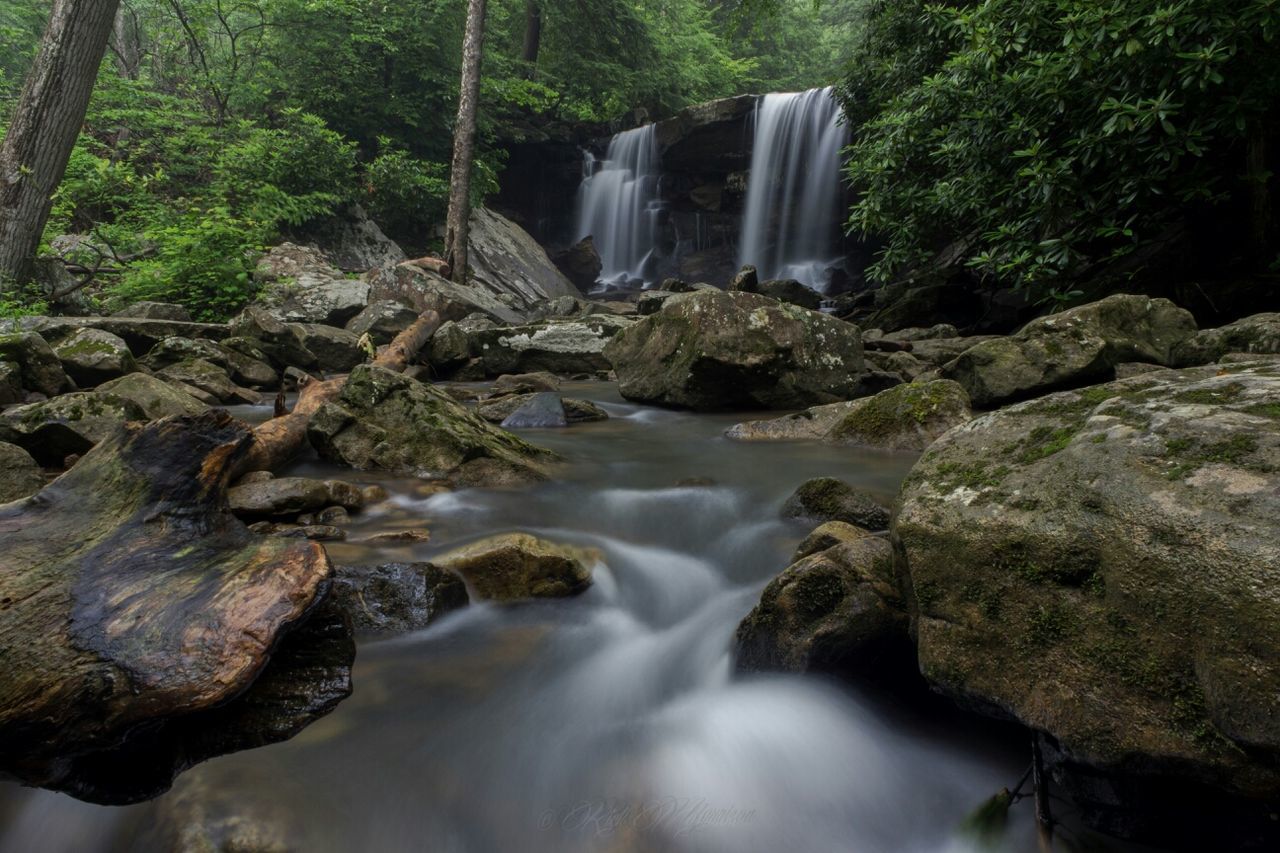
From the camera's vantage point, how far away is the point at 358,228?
15266mm

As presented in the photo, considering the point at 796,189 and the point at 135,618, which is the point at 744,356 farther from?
the point at 796,189

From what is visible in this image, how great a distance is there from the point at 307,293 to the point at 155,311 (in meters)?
2.15

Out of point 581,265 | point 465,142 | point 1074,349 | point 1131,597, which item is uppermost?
point 465,142

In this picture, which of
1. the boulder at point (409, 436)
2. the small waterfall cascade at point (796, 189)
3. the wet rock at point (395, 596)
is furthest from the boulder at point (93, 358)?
the small waterfall cascade at point (796, 189)

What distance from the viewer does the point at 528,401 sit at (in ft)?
22.1

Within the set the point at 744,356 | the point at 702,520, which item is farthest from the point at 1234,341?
the point at 702,520

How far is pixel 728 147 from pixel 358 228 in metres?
11.5

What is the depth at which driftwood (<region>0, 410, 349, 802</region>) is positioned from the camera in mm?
1759

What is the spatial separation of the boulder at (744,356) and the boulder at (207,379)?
13.5ft

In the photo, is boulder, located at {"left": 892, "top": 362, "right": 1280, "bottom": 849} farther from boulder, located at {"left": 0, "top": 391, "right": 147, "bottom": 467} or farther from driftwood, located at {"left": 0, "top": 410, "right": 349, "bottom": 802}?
boulder, located at {"left": 0, "top": 391, "right": 147, "bottom": 467}

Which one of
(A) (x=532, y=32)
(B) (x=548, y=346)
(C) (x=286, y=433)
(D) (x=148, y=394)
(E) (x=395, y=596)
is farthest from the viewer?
(A) (x=532, y=32)

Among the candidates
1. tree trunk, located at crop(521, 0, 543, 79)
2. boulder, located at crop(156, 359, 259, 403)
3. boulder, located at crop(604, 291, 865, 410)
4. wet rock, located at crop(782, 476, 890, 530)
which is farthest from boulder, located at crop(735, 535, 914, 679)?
tree trunk, located at crop(521, 0, 543, 79)

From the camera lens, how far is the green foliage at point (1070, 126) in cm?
554

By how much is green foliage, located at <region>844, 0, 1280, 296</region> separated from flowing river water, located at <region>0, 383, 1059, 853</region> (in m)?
5.46
